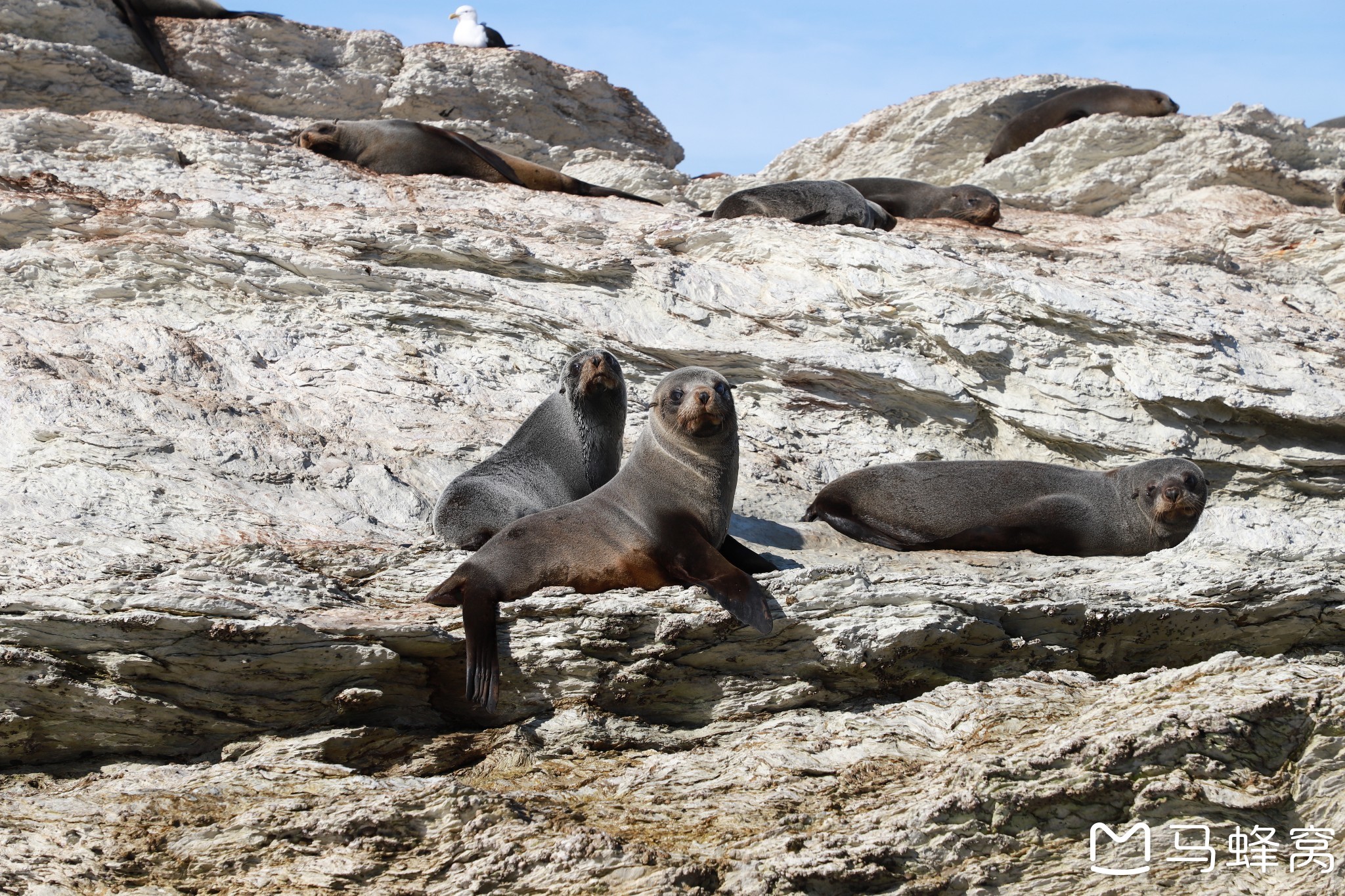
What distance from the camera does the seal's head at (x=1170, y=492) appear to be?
703cm

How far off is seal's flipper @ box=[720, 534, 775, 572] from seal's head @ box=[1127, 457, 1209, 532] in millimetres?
2426

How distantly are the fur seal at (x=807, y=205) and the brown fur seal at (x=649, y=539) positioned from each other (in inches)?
212

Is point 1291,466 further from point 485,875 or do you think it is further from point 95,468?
point 95,468

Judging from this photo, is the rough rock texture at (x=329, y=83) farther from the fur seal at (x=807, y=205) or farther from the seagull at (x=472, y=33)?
the fur seal at (x=807, y=205)

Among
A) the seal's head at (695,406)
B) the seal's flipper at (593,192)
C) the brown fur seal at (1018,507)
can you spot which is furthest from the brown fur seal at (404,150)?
the seal's head at (695,406)

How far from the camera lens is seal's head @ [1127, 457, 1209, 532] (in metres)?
7.03

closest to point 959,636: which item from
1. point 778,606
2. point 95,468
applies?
point 778,606

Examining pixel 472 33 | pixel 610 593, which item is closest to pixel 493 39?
pixel 472 33

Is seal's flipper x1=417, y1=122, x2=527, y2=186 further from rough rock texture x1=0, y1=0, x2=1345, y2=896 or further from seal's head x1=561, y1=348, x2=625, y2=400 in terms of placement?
seal's head x1=561, y1=348, x2=625, y2=400

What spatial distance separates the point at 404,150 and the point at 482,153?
78 cm

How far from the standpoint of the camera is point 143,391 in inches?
295

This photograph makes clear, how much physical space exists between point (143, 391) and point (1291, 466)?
7341 millimetres

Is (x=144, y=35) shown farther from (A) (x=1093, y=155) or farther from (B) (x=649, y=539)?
(B) (x=649, y=539)

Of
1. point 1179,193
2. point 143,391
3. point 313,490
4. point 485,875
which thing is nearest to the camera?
point 485,875
